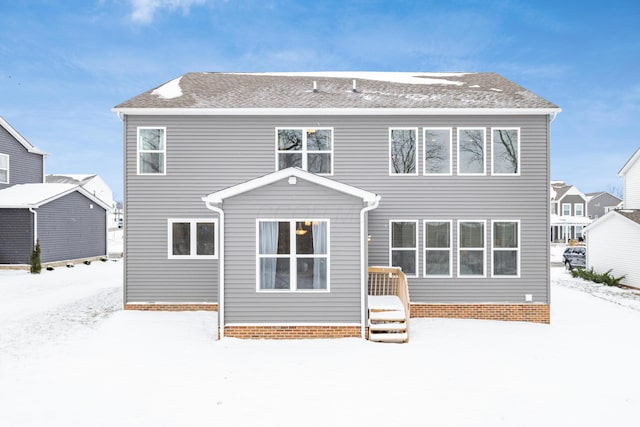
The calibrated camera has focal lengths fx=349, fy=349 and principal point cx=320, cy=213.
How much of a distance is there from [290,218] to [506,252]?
21.7 feet

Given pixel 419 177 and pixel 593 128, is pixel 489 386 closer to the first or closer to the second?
pixel 419 177

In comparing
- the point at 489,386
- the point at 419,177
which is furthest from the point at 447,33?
the point at 489,386

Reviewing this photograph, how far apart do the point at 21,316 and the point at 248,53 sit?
149 metres

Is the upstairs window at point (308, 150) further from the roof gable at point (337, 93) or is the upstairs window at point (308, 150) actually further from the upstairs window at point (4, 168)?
the upstairs window at point (4, 168)

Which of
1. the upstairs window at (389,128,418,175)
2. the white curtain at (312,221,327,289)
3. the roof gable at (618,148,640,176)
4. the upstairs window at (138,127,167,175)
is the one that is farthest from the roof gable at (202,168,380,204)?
the roof gable at (618,148,640,176)

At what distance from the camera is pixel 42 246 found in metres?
18.5

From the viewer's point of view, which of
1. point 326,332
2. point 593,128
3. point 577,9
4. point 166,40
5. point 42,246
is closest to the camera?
point 326,332

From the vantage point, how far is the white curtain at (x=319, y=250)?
8.34 meters

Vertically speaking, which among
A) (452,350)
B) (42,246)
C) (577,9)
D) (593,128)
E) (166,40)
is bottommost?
(452,350)

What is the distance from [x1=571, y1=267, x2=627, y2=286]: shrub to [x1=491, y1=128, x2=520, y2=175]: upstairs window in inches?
404

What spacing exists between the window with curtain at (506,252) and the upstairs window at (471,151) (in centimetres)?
195

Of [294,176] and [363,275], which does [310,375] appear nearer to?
[363,275]

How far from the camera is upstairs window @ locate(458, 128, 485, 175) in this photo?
1048cm

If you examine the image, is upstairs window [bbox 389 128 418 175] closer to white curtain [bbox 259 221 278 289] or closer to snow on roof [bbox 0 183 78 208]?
white curtain [bbox 259 221 278 289]
